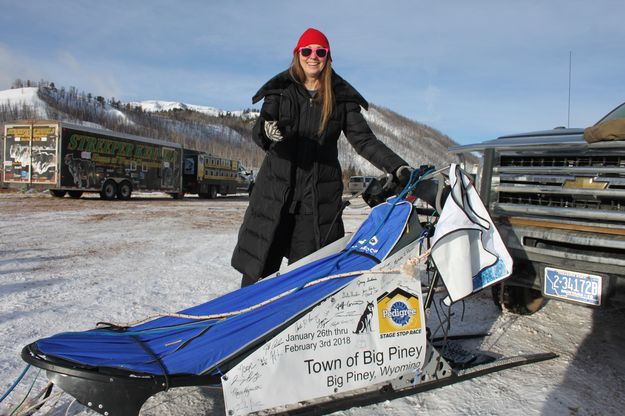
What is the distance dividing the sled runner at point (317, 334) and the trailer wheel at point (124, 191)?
18973mm

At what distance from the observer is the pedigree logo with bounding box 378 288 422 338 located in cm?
236

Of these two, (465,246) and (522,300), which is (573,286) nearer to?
(465,246)

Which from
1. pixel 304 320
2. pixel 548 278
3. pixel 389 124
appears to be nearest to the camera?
pixel 304 320

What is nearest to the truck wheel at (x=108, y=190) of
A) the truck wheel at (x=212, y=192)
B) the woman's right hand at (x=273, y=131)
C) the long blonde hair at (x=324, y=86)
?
the truck wheel at (x=212, y=192)

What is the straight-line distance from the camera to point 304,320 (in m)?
2.16

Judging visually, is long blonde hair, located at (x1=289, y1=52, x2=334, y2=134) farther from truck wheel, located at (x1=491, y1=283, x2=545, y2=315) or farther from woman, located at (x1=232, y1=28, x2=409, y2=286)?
truck wheel, located at (x1=491, y1=283, x2=545, y2=315)

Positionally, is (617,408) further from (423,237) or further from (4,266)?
(4,266)

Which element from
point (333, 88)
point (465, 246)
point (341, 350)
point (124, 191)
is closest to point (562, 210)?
point (465, 246)

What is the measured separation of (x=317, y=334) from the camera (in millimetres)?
2180

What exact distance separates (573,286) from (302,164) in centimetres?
188

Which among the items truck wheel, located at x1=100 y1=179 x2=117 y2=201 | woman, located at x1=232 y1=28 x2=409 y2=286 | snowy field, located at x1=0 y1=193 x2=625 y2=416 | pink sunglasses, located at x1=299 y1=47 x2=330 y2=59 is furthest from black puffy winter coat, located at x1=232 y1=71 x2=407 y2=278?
truck wheel, located at x1=100 y1=179 x2=117 y2=201

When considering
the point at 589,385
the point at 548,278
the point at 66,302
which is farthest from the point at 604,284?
the point at 66,302

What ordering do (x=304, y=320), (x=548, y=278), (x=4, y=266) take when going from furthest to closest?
(x=4, y=266) → (x=548, y=278) → (x=304, y=320)

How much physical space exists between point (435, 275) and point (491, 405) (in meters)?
0.74
